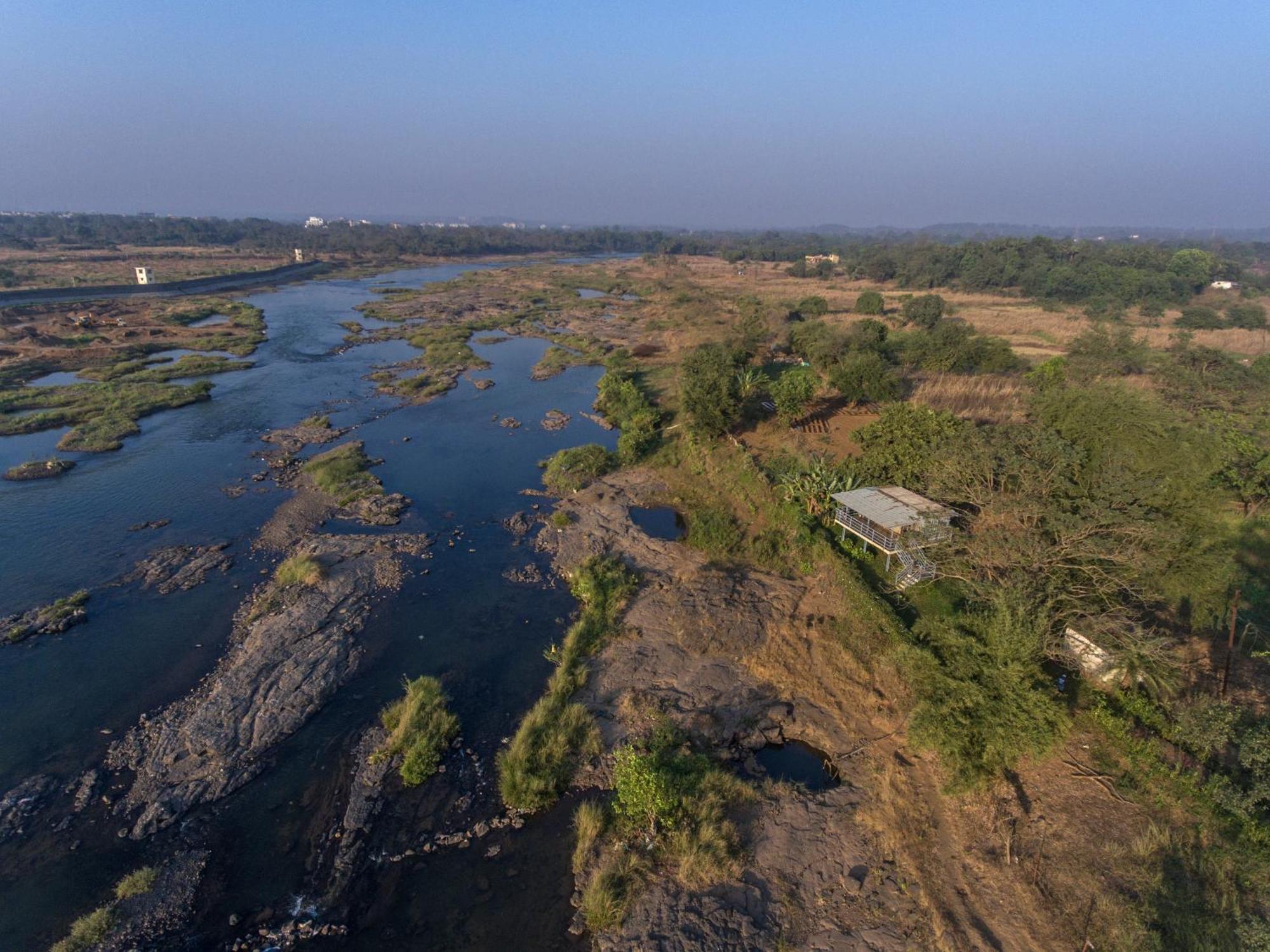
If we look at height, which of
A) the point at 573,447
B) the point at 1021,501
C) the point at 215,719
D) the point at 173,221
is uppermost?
the point at 173,221

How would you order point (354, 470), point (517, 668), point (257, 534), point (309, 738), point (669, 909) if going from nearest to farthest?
point (669, 909), point (309, 738), point (517, 668), point (257, 534), point (354, 470)

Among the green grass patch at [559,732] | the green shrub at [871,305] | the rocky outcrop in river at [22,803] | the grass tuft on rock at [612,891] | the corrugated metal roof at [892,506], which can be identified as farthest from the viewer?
the green shrub at [871,305]

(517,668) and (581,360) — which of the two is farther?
(581,360)

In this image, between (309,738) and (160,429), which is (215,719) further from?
(160,429)

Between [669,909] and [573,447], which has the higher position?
[573,447]

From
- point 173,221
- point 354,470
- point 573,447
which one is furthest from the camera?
point 173,221

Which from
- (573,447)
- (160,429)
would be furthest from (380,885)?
(160,429)

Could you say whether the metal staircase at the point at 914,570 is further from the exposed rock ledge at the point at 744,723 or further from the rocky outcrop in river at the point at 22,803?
the rocky outcrop in river at the point at 22,803

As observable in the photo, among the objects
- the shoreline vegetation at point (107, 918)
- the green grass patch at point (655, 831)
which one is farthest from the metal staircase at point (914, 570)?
the shoreline vegetation at point (107, 918)
